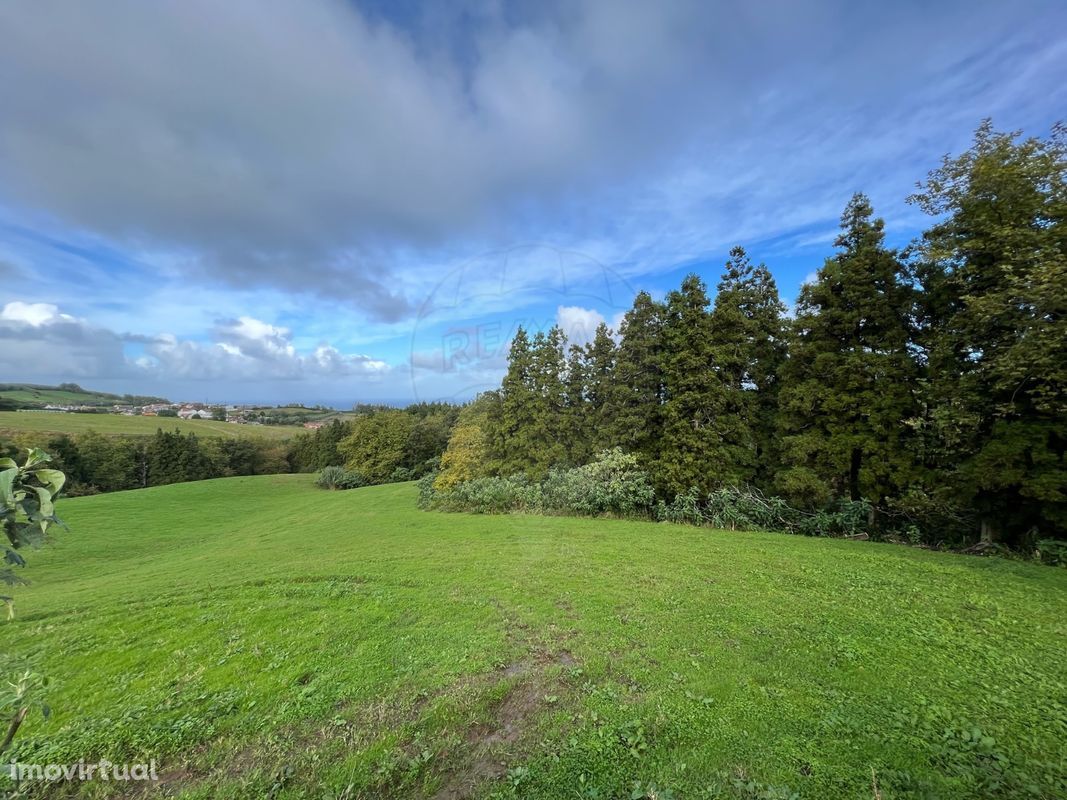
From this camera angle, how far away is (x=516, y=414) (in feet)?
73.9

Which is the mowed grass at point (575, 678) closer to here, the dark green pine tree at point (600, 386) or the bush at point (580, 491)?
the bush at point (580, 491)

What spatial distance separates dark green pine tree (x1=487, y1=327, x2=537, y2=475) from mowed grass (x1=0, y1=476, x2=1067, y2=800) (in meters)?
12.8

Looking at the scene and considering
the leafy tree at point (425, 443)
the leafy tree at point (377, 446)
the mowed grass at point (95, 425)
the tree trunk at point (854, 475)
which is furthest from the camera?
the leafy tree at point (425, 443)

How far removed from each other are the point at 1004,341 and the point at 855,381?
13.6ft

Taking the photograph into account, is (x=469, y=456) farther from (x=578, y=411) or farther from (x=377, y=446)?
(x=377, y=446)

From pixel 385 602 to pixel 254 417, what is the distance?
109501 millimetres

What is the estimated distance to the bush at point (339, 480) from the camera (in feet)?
147

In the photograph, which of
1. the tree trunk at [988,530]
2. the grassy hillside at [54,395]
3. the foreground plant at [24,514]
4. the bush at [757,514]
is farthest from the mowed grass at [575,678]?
the grassy hillside at [54,395]

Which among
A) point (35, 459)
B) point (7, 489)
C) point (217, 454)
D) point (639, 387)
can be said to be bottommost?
point (217, 454)

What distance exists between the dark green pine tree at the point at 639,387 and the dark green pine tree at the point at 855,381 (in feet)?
16.7

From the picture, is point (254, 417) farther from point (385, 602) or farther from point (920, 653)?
point (920, 653)

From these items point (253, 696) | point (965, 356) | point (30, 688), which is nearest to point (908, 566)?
point (965, 356)

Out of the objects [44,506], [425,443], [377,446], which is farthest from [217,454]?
[44,506]

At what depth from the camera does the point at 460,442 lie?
87.7 feet
